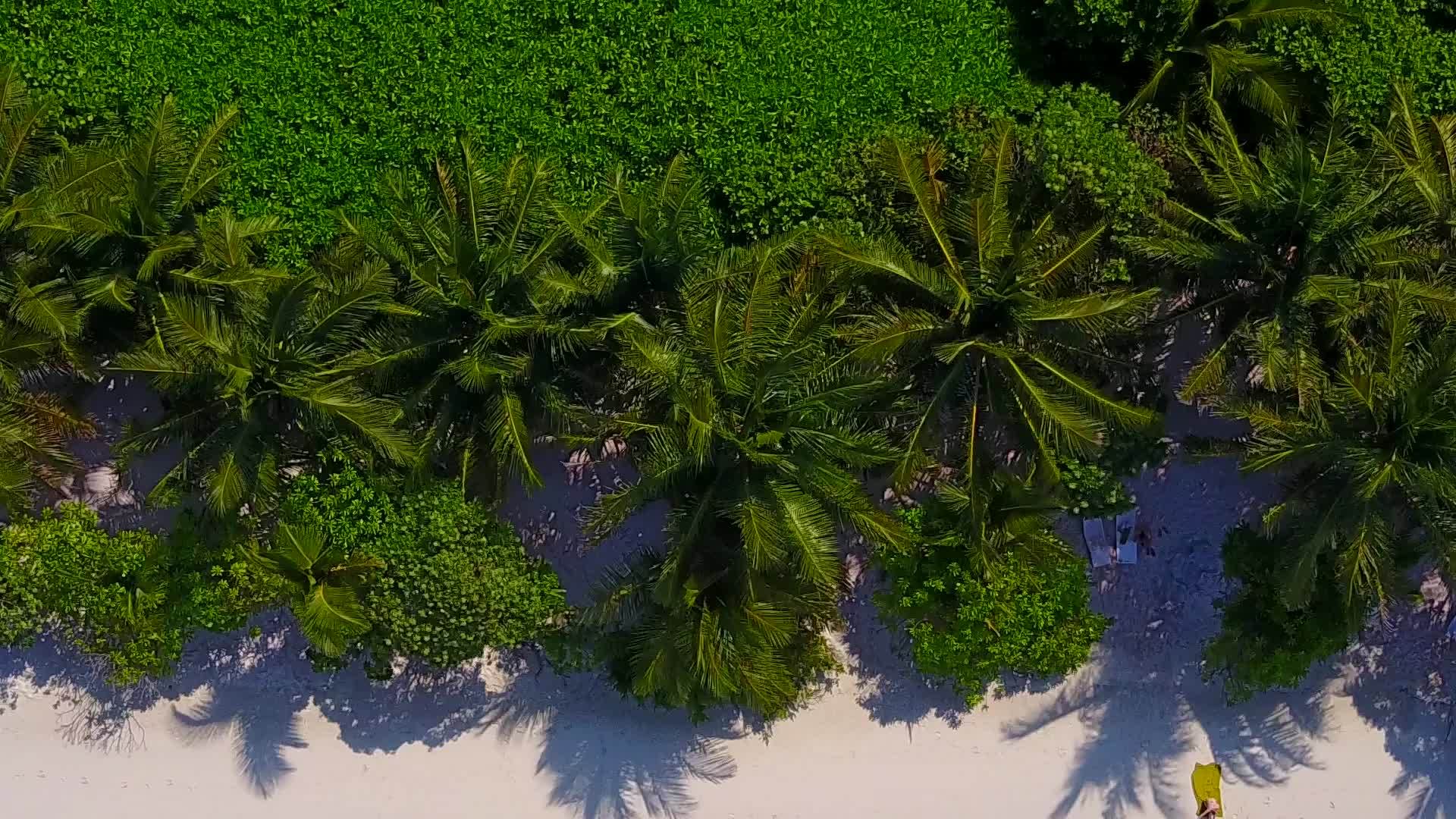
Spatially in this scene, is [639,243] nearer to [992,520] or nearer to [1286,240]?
[992,520]

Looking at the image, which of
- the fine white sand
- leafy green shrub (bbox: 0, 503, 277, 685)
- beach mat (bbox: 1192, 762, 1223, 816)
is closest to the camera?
leafy green shrub (bbox: 0, 503, 277, 685)

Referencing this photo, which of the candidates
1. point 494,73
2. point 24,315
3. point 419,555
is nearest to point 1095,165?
point 494,73

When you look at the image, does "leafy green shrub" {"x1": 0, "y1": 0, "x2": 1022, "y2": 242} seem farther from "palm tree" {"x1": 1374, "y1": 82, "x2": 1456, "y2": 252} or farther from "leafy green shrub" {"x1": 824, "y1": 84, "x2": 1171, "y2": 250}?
"palm tree" {"x1": 1374, "y1": 82, "x2": 1456, "y2": 252}

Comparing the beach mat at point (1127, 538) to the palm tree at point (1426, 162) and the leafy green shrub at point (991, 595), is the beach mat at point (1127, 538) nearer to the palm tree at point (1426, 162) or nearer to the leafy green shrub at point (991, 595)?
the leafy green shrub at point (991, 595)

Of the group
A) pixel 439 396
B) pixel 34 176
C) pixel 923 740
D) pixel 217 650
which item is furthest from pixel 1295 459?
pixel 34 176

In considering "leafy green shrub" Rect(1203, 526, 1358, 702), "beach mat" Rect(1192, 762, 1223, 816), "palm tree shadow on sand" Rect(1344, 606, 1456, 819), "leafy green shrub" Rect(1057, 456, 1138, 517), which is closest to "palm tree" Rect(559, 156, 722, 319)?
"leafy green shrub" Rect(1057, 456, 1138, 517)

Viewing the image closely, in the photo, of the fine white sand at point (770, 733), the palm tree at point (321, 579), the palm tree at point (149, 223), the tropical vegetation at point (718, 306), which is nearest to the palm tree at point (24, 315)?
the tropical vegetation at point (718, 306)

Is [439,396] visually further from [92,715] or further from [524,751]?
[92,715]
